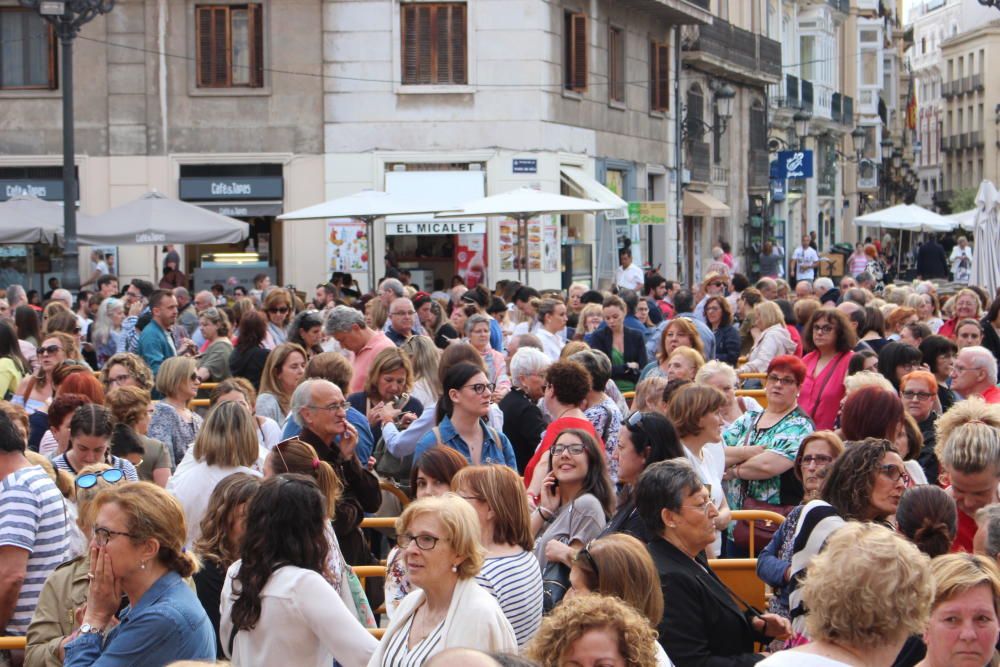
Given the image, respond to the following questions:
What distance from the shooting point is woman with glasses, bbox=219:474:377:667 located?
529cm

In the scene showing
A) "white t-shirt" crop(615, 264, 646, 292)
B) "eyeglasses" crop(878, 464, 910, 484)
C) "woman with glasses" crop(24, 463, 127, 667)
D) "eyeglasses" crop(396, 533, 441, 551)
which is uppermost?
"white t-shirt" crop(615, 264, 646, 292)

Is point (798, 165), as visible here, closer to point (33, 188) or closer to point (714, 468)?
point (33, 188)

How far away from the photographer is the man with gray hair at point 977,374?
983 cm

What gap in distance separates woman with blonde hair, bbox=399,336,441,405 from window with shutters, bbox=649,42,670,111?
25.2 meters

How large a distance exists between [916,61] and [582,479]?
5404 inches

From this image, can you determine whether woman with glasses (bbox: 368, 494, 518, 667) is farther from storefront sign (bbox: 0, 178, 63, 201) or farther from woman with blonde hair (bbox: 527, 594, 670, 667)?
storefront sign (bbox: 0, 178, 63, 201)

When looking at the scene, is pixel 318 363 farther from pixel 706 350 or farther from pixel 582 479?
pixel 706 350

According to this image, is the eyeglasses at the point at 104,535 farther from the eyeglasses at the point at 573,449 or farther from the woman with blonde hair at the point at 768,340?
the woman with blonde hair at the point at 768,340

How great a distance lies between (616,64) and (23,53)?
38.7ft

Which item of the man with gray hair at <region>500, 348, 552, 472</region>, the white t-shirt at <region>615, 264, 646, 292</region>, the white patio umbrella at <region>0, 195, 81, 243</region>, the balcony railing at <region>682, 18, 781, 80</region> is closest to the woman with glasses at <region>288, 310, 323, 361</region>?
the man with gray hair at <region>500, 348, 552, 472</region>

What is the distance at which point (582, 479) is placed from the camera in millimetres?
6859

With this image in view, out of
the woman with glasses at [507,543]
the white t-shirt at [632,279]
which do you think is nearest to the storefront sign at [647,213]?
the white t-shirt at [632,279]

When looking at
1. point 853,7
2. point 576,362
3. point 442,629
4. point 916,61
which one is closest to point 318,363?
point 576,362

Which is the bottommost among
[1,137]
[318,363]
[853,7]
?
[318,363]
